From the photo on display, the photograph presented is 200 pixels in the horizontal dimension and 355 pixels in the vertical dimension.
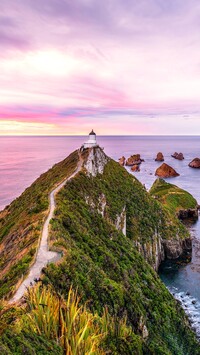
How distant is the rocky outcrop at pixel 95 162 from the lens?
49844 millimetres

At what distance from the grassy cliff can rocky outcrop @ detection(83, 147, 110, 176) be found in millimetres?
2288

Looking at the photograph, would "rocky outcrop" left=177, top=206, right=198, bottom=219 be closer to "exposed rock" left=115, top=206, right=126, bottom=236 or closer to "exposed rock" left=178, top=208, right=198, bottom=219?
"exposed rock" left=178, top=208, right=198, bottom=219

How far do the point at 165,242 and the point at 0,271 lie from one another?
35177 millimetres

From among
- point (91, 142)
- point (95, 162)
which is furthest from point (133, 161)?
point (95, 162)

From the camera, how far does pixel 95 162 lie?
53250 millimetres

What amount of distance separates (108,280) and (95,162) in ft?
109

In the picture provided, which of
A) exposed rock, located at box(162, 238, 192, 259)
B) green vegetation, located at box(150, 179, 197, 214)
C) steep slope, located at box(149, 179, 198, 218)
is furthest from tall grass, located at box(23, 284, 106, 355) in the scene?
green vegetation, located at box(150, 179, 197, 214)

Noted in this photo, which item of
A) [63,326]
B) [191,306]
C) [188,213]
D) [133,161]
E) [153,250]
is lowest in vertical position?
[191,306]

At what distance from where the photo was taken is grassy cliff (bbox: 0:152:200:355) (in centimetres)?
1340

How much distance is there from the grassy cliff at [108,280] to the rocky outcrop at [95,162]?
2.29 meters

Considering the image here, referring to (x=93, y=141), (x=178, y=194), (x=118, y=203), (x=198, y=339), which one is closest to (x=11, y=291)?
(x=198, y=339)

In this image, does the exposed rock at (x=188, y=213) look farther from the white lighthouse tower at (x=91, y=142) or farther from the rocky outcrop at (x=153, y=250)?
the white lighthouse tower at (x=91, y=142)

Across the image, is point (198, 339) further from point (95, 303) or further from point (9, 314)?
point (9, 314)

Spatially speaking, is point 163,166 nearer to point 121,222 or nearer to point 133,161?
point 133,161
